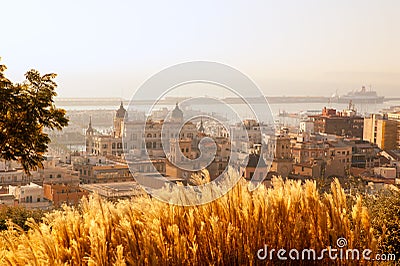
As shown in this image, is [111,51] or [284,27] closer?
[284,27]

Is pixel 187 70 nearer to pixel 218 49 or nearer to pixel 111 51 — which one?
pixel 218 49

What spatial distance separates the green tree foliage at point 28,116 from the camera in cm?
223

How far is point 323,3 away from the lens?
9477 mm

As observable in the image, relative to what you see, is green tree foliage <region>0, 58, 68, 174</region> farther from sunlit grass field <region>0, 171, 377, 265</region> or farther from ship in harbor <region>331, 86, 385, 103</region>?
ship in harbor <region>331, 86, 385, 103</region>

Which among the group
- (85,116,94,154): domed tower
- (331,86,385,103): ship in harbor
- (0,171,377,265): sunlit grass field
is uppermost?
(331,86,385,103): ship in harbor

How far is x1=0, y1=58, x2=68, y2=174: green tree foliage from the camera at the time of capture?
223cm

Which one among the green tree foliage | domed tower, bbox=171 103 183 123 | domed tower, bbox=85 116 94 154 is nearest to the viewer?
the green tree foliage

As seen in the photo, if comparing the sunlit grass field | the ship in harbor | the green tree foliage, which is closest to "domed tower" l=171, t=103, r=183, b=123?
the green tree foliage

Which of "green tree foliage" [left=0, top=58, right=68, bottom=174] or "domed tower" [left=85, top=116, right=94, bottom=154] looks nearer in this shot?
"green tree foliage" [left=0, top=58, right=68, bottom=174]

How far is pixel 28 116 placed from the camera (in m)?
2.28

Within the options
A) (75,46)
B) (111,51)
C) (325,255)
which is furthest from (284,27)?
(325,255)

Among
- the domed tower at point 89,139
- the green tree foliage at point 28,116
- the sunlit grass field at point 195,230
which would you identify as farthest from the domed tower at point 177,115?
the domed tower at point 89,139

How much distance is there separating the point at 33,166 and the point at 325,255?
4.79ft

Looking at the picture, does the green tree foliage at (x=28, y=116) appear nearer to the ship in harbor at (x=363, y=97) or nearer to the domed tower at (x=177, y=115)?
the domed tower at (x=177, y=115)
